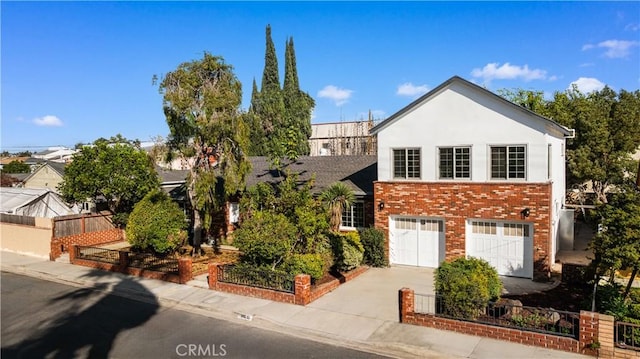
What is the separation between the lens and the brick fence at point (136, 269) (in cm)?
1738

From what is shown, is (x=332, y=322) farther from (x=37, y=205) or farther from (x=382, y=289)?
(x=37, y=205)

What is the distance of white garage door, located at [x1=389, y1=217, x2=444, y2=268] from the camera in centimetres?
1866

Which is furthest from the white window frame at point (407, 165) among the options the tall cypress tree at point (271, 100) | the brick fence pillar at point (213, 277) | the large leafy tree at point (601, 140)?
the tall cypress tree at point (271, 100)

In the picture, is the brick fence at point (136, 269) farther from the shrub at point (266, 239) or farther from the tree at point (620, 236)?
the tree at point (620, 236)

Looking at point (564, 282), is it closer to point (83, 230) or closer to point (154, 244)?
point (154, 244)

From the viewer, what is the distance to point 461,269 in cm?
1285

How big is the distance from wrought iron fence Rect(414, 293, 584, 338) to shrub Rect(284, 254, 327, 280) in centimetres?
463

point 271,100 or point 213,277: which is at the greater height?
point 271,100

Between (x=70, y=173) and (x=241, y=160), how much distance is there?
11.0 meters

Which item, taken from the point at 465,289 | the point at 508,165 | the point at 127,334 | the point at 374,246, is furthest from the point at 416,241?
the point at 127,334

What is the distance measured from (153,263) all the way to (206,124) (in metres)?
6.51

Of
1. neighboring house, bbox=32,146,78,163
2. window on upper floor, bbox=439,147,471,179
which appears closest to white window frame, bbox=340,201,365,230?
window on upper floor, bbox=439,147,471,179

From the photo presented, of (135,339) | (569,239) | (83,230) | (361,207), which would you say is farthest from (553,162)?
(83,230)

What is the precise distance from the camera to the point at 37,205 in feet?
92.9
